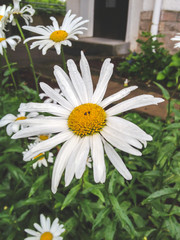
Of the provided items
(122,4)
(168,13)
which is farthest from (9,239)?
(122,4)

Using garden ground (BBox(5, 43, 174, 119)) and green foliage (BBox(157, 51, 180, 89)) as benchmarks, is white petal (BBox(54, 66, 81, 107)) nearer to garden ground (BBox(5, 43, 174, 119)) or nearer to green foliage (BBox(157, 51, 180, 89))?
garden ground (BBox(5, 43, 174, 119))

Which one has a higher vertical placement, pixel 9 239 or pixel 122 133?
pixel 122 133

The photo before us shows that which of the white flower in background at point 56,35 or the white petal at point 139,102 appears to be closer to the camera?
the white petal at point 139,102

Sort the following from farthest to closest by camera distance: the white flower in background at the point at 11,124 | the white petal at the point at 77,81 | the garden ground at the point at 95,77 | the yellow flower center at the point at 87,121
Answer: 1. the garden ground at the point at 95,77
2. the white flower in background at the point at 11,124
3. the white petal at the point at 77,81
4. the yellow flower center at the point at 87,121

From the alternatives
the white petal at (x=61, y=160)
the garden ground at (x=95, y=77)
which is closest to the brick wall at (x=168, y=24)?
the garden ground at (x=95, y=77)

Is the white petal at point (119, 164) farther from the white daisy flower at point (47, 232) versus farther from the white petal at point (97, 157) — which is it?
the white daisy flower at point (47, 232)

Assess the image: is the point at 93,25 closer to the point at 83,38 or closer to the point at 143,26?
the point at 83,38

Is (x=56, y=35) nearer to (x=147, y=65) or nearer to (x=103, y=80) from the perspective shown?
(x=103, y=80)

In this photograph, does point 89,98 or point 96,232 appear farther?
point 96,232
